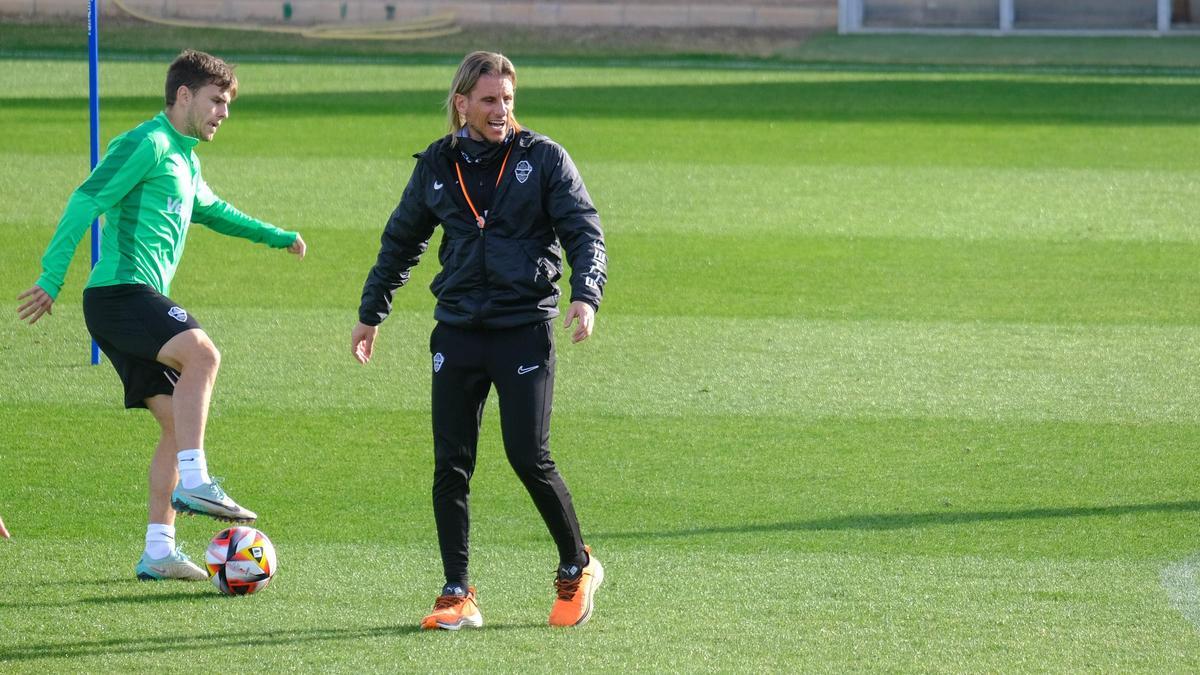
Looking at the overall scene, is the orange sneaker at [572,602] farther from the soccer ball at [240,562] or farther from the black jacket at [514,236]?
the soccer ball at [240,562]

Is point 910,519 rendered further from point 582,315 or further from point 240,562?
point 240,562

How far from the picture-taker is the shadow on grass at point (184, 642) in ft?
18.3

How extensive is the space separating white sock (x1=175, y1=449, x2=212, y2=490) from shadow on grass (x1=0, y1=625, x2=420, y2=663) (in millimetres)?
555

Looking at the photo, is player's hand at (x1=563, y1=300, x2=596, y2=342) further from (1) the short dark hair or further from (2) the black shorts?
(1) the short dark hair

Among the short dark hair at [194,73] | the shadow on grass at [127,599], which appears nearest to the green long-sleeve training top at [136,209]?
the short dark hair at [194,73]

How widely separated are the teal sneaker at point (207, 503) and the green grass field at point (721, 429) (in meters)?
0.36

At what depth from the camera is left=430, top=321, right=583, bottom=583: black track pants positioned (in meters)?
5.65

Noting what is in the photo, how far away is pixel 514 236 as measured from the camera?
5.62 m

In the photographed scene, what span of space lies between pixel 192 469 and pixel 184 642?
0.65 m

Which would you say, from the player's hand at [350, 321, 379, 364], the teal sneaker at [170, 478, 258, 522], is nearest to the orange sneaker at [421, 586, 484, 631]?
the teal sneaker at [170, 478, 258, 522]

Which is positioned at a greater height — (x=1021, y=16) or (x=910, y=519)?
(x=1021, y=16)

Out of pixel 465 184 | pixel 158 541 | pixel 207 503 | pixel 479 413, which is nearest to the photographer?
pixel 465 184

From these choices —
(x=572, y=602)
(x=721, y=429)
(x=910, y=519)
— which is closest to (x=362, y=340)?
(x=572, y=602)

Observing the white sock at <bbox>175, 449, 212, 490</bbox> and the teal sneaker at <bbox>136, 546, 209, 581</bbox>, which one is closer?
the white sock at <bbox>175, 449, 212, 490</bbox>
